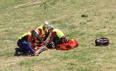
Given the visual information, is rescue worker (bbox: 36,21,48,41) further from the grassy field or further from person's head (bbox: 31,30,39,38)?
the grassy field

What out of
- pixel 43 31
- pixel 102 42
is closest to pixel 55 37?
pixel 43 31

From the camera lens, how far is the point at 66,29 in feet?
87.2

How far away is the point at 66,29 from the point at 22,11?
9.02 meters

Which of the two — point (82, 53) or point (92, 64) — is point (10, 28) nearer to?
point (82, 53)

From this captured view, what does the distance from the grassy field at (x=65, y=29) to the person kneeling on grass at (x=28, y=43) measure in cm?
36

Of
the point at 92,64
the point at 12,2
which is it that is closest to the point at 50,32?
the point at 92,64

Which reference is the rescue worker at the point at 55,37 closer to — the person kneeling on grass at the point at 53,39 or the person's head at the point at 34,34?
the person kneeling on grass at the point at 53,39

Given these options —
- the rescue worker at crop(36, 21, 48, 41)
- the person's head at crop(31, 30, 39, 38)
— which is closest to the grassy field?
the rescue worker at crop(36, 21, 48, 41)

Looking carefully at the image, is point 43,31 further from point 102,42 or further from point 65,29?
point 65,29

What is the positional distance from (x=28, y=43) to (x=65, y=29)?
6790mm

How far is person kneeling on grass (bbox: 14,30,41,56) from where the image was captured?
66.2ft

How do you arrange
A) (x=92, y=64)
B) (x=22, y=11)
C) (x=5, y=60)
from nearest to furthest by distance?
(x=92, y=64) < (x=5, y=60) < (x=22, y=11)

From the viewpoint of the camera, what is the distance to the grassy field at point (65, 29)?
18.8 meters

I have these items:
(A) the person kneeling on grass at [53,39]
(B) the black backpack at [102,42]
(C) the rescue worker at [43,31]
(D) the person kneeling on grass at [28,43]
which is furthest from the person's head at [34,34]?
(B) the black backpack at [102,42]
